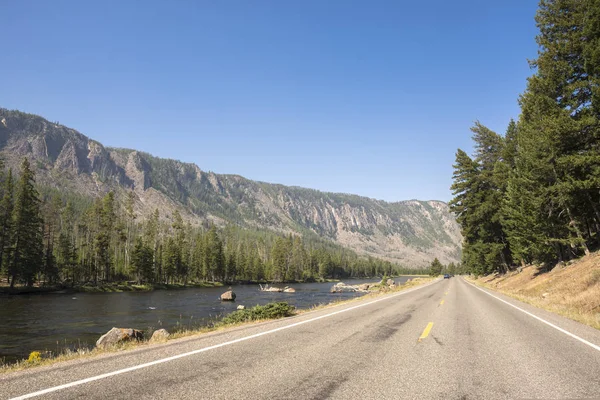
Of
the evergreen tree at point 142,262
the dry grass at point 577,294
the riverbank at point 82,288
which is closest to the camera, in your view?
the dry grass at point 577,294

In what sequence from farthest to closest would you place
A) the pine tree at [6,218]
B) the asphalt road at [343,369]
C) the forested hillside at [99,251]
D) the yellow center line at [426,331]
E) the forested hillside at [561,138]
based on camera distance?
1. the forested hillside at [99,251]
2. the pine tree at [6,218]
3. the forested hillside at [561,138]
4. the yellow center line at [426,331]
5. the asphalt road at [343,369]

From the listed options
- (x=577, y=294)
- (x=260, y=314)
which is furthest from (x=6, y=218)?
(x=577, y=294)

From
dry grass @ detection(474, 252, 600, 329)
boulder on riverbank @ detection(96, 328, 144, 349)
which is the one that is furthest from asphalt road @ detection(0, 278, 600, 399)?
boulder on riverbank @ detection(96, 328, 144, 349)

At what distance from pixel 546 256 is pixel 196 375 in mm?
40387

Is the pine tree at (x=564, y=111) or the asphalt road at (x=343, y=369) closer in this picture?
the asphalt road at (x=343, y=369)

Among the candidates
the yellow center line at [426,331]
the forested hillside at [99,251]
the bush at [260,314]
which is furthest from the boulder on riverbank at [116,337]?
the forested hillside at [99,251]

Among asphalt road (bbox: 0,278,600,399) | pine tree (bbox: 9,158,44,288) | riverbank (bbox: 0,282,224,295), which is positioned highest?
pine tree (bbox: 9,158,44,288)

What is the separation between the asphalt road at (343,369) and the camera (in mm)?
4672

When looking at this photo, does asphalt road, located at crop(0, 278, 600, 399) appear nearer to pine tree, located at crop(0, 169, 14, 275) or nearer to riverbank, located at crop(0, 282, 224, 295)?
riverbank, located at crop(0, 282, 224, 295)

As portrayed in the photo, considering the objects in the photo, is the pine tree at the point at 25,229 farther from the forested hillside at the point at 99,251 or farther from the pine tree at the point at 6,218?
the pine tree at the point at 6,218

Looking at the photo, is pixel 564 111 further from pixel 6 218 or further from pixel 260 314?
pixel 6 218

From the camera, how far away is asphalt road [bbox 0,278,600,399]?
4.67 m

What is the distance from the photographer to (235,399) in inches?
172

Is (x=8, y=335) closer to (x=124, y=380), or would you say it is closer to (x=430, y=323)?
(x=124, y=380)
